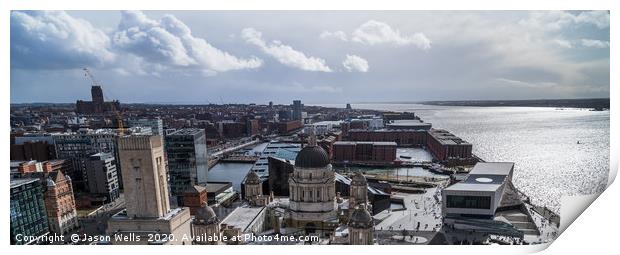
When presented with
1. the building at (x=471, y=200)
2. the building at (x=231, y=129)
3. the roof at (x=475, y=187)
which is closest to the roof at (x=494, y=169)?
the building at (x=471, y=200)

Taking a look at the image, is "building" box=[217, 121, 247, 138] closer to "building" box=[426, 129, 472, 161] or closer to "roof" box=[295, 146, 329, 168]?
"building" box=[426, 129, 472, 161]

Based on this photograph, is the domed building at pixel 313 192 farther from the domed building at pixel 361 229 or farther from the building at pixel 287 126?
the building at pixel 287 126

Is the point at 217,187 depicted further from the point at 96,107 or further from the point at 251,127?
the point at 251,127

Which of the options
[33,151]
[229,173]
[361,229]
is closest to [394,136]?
[229,173]

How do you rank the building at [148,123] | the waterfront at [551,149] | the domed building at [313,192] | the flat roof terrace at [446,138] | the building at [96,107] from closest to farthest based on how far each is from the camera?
the domed building at [313,192] < the waterfront at [551,149] < the building at [96,107] < the building at [148,123] < the flat roof terrace at [446,138]
